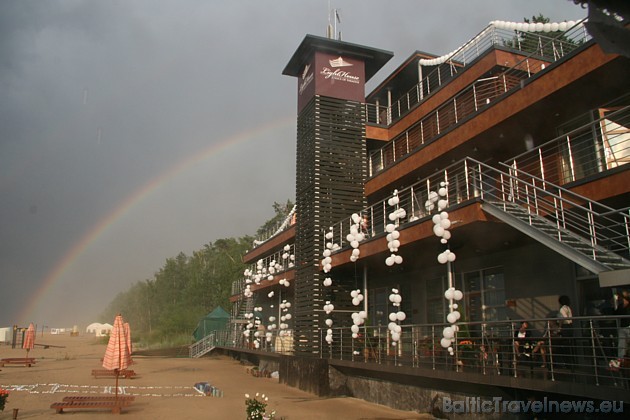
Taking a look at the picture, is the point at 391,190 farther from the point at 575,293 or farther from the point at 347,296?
the point at 575,293

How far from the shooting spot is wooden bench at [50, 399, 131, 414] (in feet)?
42.0

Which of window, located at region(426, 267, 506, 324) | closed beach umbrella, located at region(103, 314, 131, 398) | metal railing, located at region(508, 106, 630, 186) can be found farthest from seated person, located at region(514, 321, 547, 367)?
closed beach umbrella, located at region(103, 314, 131, 398)

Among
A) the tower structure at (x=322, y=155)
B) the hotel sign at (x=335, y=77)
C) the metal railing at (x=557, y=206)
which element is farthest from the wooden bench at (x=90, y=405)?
the hotel sign at (x=335, y=77)

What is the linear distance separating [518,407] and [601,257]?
11.1 ft

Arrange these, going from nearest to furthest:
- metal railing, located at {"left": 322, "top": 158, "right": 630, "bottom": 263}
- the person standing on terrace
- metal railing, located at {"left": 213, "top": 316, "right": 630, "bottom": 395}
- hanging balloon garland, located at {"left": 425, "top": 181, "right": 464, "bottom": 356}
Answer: the person standing on terrace
metal railing, located at {"left": 213, "top": 316, "right": 630, "bottom": 395}
metal railing, located at {"left": 322, "top": 158, "right": 630, "bottom": 263}
hanging balloon garland, located at {"left": 425, "top": 181, "right": 464, "bottom": 356}

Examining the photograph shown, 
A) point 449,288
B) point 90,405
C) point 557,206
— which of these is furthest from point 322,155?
point 90,405

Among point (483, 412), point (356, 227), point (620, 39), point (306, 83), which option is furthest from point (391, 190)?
point (620, 39)

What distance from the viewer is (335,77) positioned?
71.5 ft

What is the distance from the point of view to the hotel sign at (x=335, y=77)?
2148 cm

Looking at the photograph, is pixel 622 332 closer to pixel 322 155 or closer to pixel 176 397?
pixel 176 397

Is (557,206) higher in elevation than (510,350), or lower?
higher

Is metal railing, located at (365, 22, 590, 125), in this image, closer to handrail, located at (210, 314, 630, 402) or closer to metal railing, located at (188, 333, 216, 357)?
handrail, located at (210, 314, 630, 402)

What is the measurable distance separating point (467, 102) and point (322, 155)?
619 cm

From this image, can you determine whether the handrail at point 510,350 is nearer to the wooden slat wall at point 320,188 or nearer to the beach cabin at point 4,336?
the wooden slat wall at point 320,188
